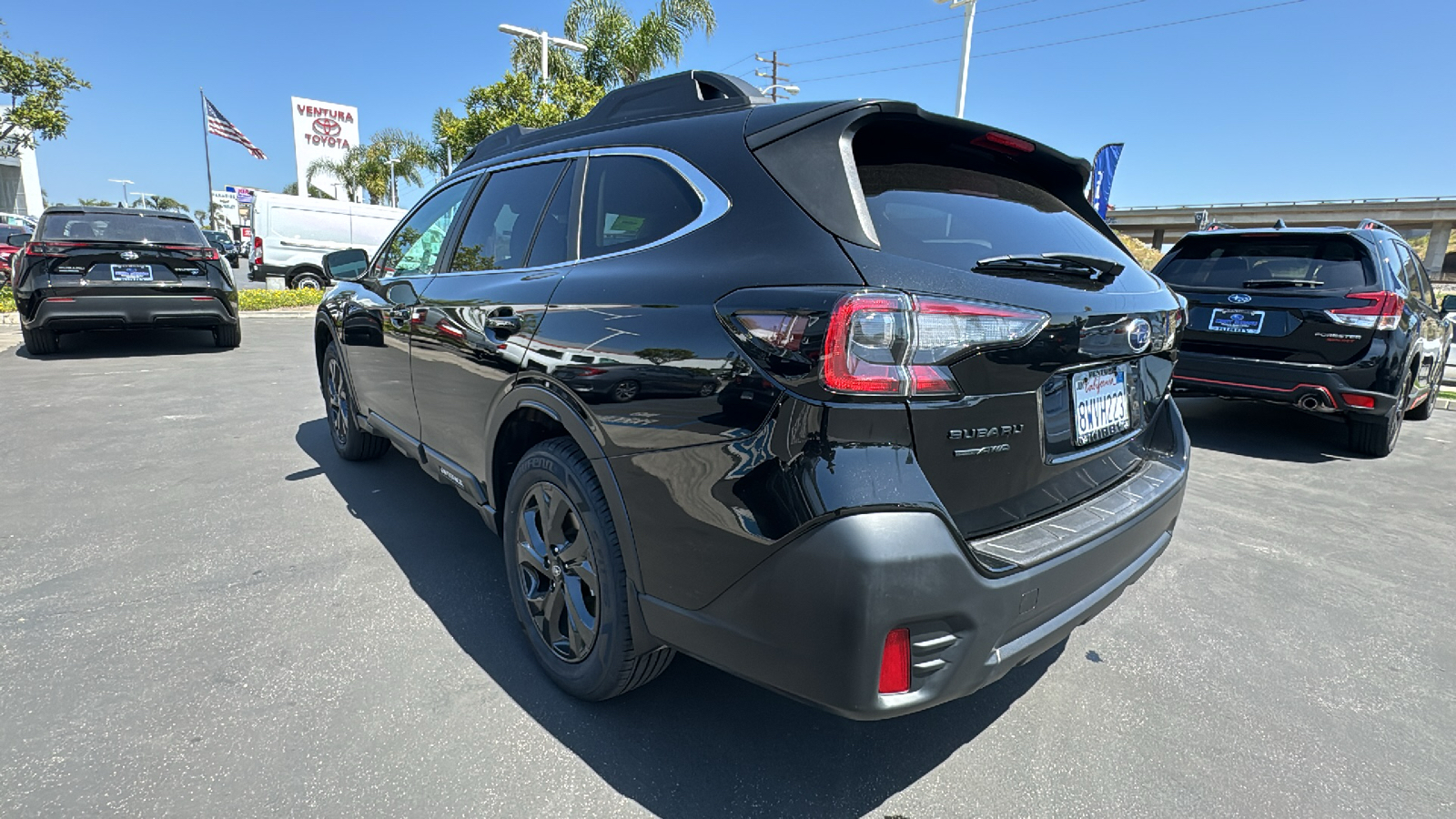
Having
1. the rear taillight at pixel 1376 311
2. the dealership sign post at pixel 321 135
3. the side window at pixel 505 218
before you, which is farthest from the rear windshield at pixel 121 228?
the dealership sign post at pixel 321 135

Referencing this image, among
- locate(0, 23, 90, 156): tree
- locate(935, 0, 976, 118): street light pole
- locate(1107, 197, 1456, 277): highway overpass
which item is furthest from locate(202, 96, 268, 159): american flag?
locate(1107, 197, 1456, 277): highway overpass

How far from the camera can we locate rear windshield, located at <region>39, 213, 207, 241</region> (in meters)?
7.66

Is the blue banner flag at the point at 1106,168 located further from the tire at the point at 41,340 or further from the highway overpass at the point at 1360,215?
the highway overpass at the point at 1360,215

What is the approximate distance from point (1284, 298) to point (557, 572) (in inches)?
209

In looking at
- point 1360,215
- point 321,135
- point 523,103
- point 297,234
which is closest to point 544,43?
point 523,103

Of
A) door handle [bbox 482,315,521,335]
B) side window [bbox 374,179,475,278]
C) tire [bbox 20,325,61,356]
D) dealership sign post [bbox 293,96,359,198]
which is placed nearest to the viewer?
door handle [bbox 482,315,521,335]

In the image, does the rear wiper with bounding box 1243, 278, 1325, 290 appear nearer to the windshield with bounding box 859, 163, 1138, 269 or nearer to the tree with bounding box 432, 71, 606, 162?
the windshield with bounding box 859, 163, 1138, 269

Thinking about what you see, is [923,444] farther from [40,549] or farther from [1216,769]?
[40,549]

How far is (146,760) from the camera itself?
194 centimetres

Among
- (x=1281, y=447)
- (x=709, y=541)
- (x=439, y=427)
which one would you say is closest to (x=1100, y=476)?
(x=709, y=541)

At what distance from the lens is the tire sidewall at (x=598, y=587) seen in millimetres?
1969

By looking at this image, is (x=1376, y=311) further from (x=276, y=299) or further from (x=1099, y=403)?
(x=276, y=299)

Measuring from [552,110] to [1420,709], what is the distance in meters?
17.9

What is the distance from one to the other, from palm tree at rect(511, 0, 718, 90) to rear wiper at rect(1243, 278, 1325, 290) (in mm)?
15856
